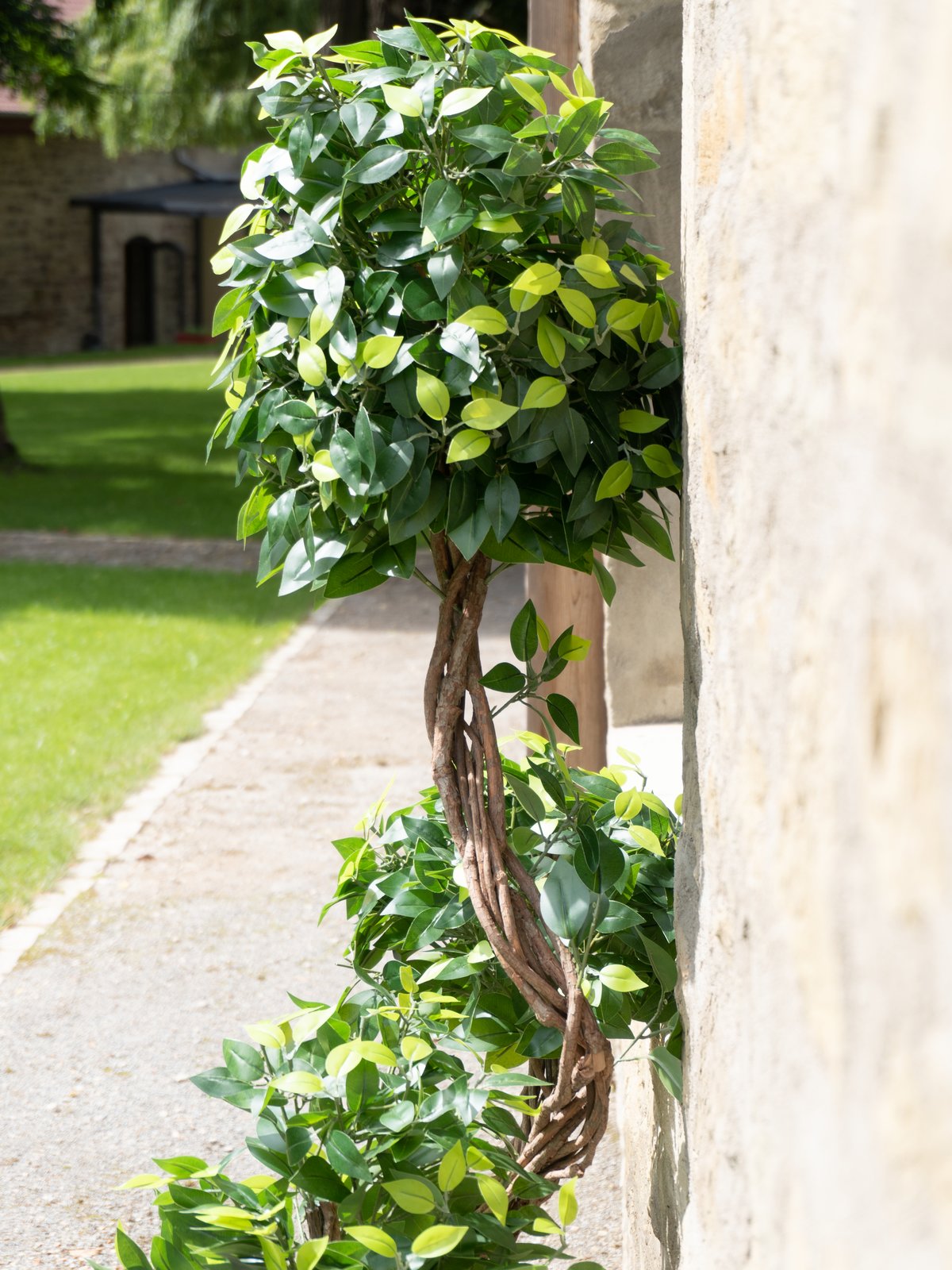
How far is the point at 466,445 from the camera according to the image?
1.41m

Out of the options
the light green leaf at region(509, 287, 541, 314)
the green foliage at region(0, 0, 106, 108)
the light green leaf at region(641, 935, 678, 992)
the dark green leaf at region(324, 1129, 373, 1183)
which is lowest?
the dark green leaf at region(324, 1129, 373, 1183)

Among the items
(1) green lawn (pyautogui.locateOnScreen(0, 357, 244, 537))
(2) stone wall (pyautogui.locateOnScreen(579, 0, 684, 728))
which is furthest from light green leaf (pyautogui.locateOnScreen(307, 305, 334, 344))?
(1) green lawn (pyautogui.locateOnScreen(0, 357, 244, 537))

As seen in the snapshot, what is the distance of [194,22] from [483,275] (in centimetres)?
1506

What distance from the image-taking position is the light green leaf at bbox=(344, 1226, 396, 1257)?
1289 mm

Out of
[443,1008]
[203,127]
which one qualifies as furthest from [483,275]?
[203,127]

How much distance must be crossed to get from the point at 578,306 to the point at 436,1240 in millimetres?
945

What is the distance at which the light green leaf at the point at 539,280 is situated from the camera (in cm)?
138

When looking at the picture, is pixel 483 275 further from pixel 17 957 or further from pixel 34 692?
pixel 34 692

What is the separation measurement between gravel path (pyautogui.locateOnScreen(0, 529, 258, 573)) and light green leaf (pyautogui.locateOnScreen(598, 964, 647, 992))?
7634 millimetres

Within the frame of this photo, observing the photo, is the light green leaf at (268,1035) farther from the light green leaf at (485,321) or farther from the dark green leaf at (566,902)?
the light green leaf at (485,321)

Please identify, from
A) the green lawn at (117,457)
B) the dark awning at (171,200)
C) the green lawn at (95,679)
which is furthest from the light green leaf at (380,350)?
the dark awning at (171,200)

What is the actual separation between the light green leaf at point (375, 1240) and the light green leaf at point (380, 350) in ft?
2.81

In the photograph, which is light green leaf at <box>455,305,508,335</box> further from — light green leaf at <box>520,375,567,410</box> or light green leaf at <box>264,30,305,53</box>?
light green leaf at <box>264,30,305,53</box>

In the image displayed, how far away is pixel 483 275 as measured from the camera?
150 cm
